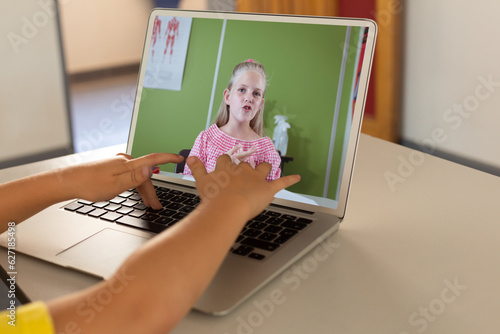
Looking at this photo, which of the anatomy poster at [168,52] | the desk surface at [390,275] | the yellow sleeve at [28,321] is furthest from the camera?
the anatomy poster at [168,52]

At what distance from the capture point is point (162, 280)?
48 cm

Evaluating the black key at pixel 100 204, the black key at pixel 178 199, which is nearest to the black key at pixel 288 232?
the black key at pixel 178 199

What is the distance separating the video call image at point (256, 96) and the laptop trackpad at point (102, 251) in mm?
216

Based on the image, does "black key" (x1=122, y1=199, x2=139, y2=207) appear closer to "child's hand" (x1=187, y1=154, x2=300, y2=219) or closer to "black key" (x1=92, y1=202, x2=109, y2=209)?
"black key" (x1=92, y1=202, x2=109, y2=209)

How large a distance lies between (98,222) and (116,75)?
13.9 ft

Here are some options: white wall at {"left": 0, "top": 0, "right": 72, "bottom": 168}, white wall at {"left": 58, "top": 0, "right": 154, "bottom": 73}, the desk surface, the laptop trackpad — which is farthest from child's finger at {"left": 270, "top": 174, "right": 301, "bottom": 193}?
white wall at {"left": 58, "top": 0, "right": 154, "bottom": 73}

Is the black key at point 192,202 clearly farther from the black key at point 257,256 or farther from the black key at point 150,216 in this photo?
the black key at point 257,256

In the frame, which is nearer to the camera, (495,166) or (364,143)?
(364,143)

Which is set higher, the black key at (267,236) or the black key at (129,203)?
the black key at (267,236)

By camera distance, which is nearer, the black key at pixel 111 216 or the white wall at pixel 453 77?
the black key at pixel 111 216

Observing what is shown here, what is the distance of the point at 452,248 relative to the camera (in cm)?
68

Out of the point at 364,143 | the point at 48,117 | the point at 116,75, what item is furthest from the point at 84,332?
the point at 116,75

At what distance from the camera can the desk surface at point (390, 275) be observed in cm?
54

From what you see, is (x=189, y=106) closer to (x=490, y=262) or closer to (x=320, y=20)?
(x=320, y=20)
